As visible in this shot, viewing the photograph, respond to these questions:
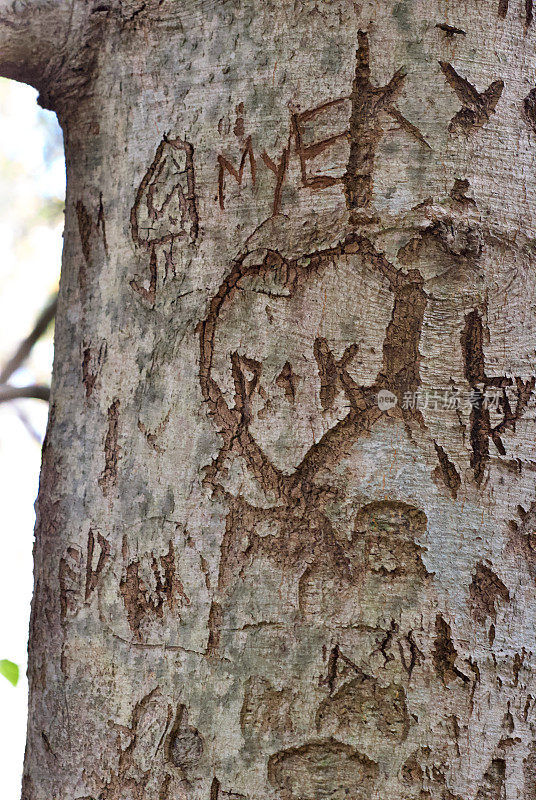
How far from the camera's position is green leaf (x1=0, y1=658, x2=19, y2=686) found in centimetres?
97

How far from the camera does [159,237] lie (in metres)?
0.71

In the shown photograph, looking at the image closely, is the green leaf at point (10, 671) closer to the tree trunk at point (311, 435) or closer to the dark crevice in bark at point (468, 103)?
the tree trunk at point (311, 435)

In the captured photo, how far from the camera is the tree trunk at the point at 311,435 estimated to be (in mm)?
602

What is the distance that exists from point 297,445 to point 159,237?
25 centimetres

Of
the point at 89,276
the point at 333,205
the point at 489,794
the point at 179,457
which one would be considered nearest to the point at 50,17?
the point at 89,276

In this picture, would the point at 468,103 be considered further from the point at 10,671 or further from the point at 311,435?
the point at 10,671

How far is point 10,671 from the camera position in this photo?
979mm

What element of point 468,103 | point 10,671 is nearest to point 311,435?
point 468,103

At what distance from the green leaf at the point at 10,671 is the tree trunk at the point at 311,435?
0.87ft

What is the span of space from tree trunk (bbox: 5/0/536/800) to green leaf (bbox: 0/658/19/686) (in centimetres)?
26

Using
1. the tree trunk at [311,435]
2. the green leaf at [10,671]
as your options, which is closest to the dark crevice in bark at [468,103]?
the tree trunk at [311,435]

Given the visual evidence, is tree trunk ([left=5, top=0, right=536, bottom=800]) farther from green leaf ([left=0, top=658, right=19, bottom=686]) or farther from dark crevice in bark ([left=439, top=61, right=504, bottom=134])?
green leaf ([left=0, top=658, right=19, bottom=686])

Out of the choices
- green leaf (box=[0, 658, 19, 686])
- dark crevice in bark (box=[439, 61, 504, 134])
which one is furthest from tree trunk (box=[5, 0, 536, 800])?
green leaf (box=[0, 658, 19, 686])

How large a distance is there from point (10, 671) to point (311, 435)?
608 mm
